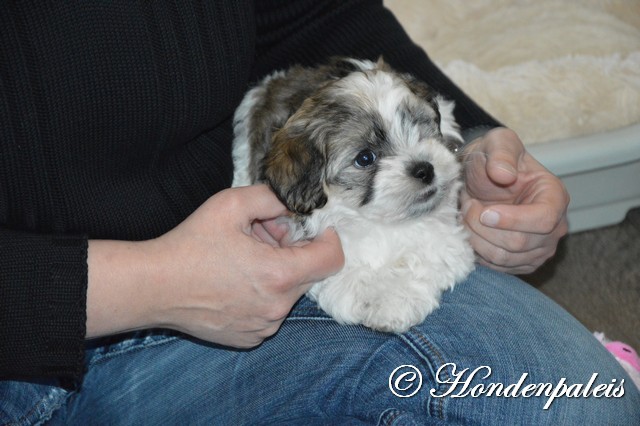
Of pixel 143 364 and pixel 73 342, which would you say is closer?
pixel 73 342

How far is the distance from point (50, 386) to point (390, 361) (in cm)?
98

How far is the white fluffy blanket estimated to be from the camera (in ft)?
12.3

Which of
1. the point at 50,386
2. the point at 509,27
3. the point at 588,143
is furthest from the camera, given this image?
the point at 509,27

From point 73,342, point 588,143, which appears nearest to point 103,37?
point 73,342

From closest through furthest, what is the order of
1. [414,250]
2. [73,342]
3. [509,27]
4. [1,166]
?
[73,342] < [1,166] < [414,250] < [509,27]

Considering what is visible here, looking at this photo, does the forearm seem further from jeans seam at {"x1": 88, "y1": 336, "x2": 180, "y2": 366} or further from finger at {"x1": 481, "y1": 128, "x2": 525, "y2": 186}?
finger at {"x1": 481, "y1": 128, "x2": 525, "y2": 186}

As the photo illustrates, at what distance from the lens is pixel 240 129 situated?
248 cm

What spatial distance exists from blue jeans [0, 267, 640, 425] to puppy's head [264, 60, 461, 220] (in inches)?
13.9

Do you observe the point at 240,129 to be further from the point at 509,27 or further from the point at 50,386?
the point at 509,27

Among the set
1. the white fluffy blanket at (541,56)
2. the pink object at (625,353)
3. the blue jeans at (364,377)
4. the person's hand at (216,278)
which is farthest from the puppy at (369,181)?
the white fluffy blanket at (541,56)

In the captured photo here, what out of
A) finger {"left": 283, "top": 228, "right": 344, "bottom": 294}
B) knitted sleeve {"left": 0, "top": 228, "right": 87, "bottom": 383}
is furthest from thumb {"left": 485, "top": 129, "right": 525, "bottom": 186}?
knitted sleeve {"left": 0, "top": 228, "right": 87, "bottom": 383}

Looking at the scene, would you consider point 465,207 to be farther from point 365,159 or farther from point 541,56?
point 541,56

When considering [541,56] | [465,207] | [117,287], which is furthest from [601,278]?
[117,287]

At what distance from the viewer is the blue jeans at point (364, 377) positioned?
73.5 inches
